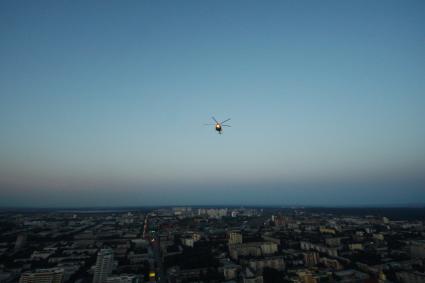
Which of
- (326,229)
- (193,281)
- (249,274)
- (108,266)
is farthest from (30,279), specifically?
(326,229)

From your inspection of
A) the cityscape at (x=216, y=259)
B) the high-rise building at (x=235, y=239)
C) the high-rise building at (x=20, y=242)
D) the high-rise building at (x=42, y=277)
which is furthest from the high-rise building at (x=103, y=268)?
the high-rise building at (x=20, y=242)

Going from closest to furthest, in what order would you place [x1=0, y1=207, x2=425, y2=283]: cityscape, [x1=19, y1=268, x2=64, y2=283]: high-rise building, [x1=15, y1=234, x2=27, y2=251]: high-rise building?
[x1=19, y1=268, x2=64, y2=283]: high-rise building, [x1=0, y1=207, x2=425, y2=283]: cityscape, [x1=15, y1=234, x2=27, y2=251]: high-rise building

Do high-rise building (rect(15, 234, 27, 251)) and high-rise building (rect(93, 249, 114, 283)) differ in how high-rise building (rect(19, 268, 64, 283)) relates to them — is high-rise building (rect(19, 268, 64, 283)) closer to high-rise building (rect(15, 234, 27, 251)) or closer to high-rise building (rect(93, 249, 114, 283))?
high-rise building (rect(93, 249, 114, 283))

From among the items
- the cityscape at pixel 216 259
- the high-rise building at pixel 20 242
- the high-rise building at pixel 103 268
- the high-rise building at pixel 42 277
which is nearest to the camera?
the high-rise building at pixel 42 277

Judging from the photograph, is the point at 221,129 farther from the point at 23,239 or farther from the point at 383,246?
the point at 23,239

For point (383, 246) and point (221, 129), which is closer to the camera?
point (221, 129)

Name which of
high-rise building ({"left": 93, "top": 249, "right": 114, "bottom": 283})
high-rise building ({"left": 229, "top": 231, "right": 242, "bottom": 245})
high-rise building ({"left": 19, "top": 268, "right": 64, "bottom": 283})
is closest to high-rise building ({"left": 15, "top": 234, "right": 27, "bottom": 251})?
high-rise building ({"left": 19, "top": 268, "right": 64, "bottom": 283})

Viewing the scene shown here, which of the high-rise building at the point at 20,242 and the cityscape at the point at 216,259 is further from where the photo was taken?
the high-rise building at the point at 20,242

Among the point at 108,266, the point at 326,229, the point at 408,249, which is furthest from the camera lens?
the point at 326,229

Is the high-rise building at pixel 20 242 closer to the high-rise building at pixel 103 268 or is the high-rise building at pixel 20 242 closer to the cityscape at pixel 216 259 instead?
the cityscape at pixel 216 259

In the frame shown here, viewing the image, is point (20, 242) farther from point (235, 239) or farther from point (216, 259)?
point (235, 239)

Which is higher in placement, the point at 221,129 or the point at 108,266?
the point at 221,129
